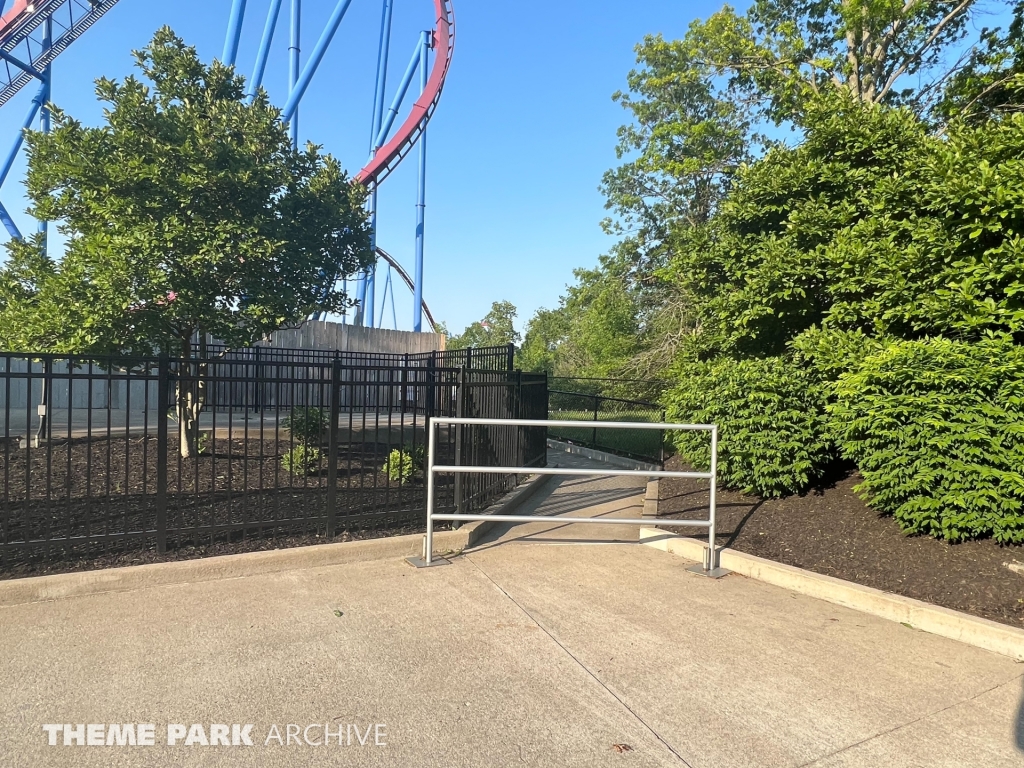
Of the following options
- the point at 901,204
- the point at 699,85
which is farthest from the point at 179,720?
the point at 699,85

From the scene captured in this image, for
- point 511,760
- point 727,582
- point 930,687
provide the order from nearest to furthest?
point 511,760
point 930,687
point 727,582

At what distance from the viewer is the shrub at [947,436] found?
4.66 m

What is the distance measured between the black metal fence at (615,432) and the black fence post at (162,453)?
6427 mm

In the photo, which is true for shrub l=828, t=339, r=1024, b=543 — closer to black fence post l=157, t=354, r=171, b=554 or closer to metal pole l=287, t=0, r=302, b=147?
black fence post l=157, t=354, r=171, b=554

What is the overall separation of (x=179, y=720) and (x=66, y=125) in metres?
6.61

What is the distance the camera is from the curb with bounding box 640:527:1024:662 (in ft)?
12.4

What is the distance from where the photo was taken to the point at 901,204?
271 inches

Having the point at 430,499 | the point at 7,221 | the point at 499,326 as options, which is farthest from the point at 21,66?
the point at 499,326

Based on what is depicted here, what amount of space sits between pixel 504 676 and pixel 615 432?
41.1 feet

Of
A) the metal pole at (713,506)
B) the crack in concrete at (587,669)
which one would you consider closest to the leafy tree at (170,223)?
the crack in concrete at (587,669)

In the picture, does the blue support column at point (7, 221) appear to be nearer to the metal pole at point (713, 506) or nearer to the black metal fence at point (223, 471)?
the black metal fence at point (223, 471)

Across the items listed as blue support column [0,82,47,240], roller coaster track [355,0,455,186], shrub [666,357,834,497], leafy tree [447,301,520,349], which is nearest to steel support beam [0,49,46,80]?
blue support column [0,82,47,240]

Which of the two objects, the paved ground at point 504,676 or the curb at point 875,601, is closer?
the paved ground at point 504,676

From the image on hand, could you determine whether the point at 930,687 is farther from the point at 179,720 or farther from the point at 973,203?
the point at 973,203
